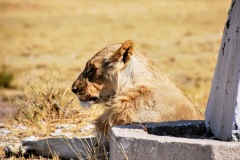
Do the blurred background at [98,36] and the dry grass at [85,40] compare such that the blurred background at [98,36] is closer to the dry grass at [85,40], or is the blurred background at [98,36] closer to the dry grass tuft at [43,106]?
the dry grass at [85,40]

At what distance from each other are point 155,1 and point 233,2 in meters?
58.4

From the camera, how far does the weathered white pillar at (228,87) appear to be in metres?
6.22

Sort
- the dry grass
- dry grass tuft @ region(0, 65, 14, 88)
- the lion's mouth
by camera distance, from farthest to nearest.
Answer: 1. dry grass tuft @ region(0, 65, 14, 88)
2. the dry grass
3. the lion's mouth

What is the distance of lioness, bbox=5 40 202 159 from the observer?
7.13 m

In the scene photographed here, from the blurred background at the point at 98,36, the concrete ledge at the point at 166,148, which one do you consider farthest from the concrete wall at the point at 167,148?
the blurred background at the point at 98,36

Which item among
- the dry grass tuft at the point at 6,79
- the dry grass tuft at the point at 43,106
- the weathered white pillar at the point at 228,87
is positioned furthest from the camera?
the dry grass tuft at the point at 6,79

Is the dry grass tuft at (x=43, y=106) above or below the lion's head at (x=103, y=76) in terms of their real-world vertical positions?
below

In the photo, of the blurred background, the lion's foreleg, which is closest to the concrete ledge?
the lion's foreleg

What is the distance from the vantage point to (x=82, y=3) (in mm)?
62250

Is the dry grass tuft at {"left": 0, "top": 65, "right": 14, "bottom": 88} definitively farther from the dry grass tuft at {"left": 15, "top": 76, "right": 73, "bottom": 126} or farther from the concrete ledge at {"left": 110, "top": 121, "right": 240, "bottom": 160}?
the concrete ledge at {"left": 110, "top": 121, "right": 240, "bottom": 160}

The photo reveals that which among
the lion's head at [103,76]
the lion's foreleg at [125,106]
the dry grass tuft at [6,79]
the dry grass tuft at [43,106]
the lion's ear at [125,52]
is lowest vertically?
the dry grass tuft at [6,79]

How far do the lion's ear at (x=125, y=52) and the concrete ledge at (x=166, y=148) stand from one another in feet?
3.88

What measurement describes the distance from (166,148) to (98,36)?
3426 cm

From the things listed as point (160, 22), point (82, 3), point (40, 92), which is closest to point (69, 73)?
point (40, 92)
